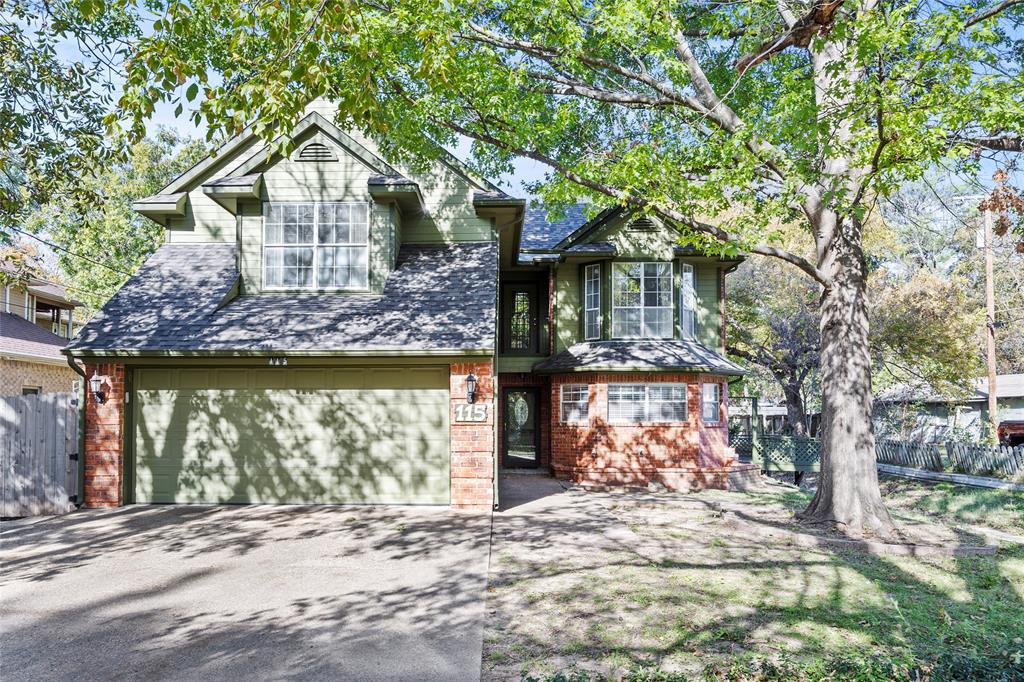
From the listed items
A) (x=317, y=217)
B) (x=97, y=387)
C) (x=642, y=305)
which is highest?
(x=317, y=217)

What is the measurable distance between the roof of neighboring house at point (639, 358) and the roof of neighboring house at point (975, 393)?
48.1ft

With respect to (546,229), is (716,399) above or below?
below

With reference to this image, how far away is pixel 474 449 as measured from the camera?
441 inches

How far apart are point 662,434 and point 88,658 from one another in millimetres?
13153

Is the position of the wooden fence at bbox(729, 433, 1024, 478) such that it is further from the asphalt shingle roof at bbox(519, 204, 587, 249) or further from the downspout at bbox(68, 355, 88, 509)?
the downspout at bbox(68, 355, 88, 509)

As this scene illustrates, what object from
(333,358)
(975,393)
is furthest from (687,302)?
(975,393)

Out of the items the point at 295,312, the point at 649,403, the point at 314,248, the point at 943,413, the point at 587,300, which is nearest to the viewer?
the point at 295,312

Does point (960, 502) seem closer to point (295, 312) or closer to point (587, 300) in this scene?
point (587, 300)

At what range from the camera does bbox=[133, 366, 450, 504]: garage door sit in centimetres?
1162

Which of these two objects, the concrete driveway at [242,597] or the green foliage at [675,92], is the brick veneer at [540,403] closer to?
the green foliage at [675,92]

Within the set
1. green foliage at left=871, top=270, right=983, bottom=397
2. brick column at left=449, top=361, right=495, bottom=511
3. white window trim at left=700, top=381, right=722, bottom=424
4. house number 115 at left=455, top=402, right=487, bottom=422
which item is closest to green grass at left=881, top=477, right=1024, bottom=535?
white window trim at left=700, top=381, right=722, bottom=424

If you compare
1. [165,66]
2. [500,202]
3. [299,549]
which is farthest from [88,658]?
[500,202]

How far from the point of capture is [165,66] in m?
4.90

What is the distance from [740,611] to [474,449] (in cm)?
581
